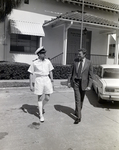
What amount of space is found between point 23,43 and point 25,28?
126cm

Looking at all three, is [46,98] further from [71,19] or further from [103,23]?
[103,23]

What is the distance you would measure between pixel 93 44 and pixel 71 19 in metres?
4.43

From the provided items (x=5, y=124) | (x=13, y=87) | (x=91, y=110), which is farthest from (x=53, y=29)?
(x=5, y=124)

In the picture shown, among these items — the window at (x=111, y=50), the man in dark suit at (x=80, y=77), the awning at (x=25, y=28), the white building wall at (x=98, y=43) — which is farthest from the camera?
the window at (x=111, y=50)

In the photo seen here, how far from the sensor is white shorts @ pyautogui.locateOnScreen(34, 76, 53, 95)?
432cm

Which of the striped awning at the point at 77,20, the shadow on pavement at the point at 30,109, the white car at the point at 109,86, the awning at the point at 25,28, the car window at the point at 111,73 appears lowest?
the shadow on pavement at the point at 30,109

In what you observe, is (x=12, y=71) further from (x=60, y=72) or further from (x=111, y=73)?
(x=111, y=73)

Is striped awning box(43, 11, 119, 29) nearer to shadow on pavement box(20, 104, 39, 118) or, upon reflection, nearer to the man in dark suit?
shadow on pavement box(20, 104, 39, 118)

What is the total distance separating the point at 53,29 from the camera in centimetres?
1273

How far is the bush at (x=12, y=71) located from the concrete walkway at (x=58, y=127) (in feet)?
8.42

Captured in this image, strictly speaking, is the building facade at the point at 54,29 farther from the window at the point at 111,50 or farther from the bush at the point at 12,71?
the bush at the point at 12,71

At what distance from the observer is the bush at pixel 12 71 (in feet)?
28.5

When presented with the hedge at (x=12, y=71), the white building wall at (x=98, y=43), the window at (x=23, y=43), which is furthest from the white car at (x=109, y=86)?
the white building wall at (x=98, y=43)

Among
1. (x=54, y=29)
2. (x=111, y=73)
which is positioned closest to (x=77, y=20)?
(x=54, y=29)
